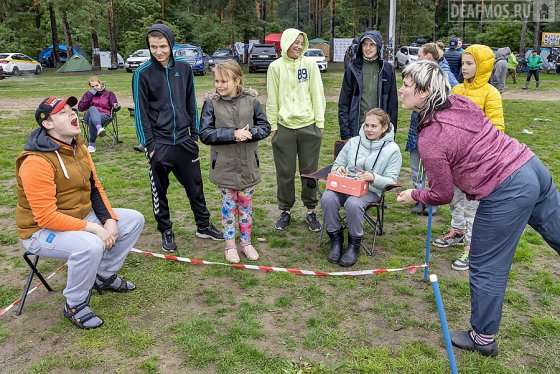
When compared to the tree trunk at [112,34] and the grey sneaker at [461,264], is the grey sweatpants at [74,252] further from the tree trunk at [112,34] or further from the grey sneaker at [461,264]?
the tree trunk at [112,34]

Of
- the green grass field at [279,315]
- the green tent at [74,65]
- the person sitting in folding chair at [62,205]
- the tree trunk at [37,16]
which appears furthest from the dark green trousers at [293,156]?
the tree trunk at [37,16]

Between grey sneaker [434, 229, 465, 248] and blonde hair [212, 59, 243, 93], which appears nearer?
blonde hair [212, 59, 243, 93]

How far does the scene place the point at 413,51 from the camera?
2944 centimetres

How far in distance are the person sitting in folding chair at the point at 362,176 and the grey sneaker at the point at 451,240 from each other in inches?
32.0

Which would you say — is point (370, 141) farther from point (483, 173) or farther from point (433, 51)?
point (483, 173)

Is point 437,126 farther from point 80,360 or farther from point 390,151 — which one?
point 80,360

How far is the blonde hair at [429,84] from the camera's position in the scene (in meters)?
2.76

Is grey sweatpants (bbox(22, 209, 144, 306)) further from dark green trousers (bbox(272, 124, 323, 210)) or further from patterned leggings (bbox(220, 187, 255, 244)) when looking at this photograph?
dark green trousers (bbox(272, 124, 323, 210))

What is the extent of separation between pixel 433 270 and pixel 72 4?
98.4 ft

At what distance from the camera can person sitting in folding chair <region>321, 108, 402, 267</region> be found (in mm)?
4344

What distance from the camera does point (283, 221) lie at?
526 centimetres

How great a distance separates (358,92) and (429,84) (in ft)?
7.78

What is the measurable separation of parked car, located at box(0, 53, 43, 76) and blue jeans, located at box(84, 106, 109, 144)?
22.4 m

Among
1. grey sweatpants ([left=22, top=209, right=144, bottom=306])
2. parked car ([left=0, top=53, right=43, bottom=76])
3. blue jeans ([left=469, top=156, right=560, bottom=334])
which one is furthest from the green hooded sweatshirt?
parked car ([left=0, top=53, right=43, bottom=76])
